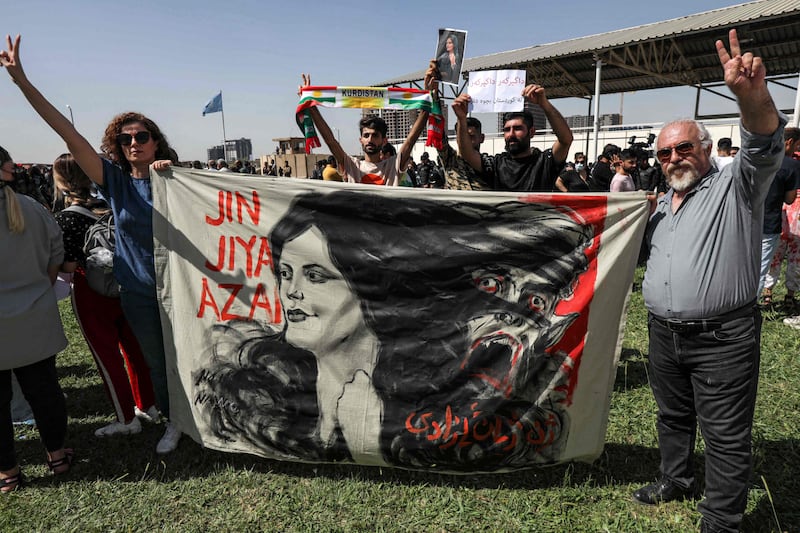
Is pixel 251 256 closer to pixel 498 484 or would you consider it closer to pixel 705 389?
pixel 498 484

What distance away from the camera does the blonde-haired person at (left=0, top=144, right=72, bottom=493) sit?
252 cm

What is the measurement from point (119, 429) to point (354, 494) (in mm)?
1745

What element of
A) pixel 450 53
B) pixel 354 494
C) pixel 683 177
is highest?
pixel 450 53

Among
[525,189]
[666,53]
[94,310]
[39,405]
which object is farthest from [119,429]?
[666,53]

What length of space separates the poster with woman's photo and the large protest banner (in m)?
1.40

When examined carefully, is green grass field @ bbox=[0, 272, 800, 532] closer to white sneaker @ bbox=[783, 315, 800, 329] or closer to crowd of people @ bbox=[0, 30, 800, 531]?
crowd of people @ bbox=[0, 30, 800, 531]

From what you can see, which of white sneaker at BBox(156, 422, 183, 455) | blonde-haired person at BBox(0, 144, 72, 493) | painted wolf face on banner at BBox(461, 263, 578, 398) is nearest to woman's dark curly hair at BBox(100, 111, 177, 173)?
blonde-haired person at BBox(0, 144, 72, 493)

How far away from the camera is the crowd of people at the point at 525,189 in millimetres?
2000

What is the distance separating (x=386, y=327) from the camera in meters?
2.61

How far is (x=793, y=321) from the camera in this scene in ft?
16.5

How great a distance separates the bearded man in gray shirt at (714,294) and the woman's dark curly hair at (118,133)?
2.75 metres

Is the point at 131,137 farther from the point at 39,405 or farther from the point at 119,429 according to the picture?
the point at 119,429

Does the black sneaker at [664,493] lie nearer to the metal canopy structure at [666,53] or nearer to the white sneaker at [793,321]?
the white sneaker at [793,321]

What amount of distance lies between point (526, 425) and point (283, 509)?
133cm
